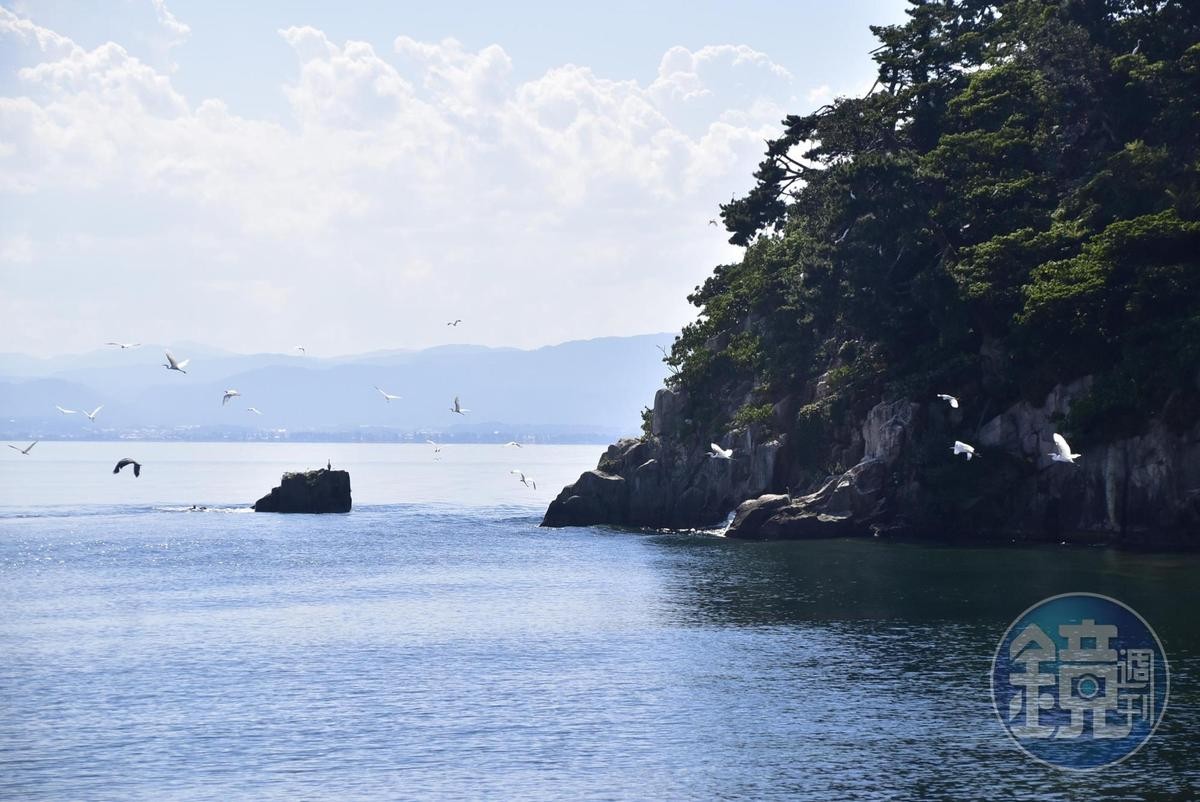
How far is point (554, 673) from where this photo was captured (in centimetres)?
4688

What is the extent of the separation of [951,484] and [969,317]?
11500mm

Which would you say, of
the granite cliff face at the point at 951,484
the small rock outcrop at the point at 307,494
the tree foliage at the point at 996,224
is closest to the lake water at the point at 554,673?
the granite cliff face at the point at 951,484

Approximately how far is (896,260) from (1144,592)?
3645 centimetres

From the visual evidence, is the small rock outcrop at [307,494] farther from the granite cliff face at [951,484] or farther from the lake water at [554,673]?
the granite cliff face at [951,484]

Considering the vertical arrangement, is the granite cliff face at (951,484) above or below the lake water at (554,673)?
above

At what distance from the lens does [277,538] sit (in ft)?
326

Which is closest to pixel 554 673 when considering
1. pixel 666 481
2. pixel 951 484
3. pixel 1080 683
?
pixel 1080 683

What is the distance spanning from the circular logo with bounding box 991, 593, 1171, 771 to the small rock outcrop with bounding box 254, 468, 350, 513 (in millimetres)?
83714

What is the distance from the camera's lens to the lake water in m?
34.2

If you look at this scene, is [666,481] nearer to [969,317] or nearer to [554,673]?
[969,317]

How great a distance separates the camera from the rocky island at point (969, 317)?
2931 inches

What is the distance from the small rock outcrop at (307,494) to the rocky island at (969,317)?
1065 inches

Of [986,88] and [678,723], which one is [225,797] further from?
[986,88]

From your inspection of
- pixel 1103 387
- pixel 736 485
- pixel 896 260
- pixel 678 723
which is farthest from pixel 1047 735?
pixel 736 485
